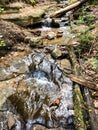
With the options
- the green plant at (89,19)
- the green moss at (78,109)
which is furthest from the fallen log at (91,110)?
the green plant at (89,19)

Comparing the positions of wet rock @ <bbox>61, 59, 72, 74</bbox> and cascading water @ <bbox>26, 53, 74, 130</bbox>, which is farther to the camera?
wet rock @ <bbox>61, 59, 72, 74</bbox>

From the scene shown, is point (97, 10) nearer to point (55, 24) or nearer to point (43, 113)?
point (55, 24)

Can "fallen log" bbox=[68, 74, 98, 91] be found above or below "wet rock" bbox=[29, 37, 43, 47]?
above

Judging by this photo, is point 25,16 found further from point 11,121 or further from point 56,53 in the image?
point 11,121

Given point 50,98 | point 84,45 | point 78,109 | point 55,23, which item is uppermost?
point 84,45

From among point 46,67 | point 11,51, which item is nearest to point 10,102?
point 46,67

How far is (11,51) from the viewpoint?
7.79 m

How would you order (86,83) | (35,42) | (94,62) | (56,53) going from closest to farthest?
1. (86,83)
2. (94,62)
3. (56,53)
4. (35,42)

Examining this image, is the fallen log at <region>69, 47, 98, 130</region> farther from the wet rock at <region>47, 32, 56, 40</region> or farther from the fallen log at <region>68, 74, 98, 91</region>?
the wet rock at <region>47, 32, 56, 40</region>

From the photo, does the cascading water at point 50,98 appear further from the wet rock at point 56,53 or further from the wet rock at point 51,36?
the wet rock at point 51,36

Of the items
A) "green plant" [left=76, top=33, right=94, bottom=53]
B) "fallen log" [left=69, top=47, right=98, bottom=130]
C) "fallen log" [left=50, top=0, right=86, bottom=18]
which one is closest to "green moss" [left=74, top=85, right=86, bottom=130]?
"fallen log" [left=69, top=47, right=98, bottom=130]

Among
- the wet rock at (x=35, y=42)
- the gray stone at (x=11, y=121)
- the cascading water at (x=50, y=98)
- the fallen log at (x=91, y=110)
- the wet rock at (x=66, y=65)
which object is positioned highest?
the fallen log at (x=91, y=110)

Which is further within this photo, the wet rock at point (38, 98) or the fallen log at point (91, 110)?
the wet rock at point (38, 98)

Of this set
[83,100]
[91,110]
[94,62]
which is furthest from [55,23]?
[91,110]
